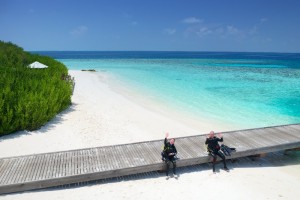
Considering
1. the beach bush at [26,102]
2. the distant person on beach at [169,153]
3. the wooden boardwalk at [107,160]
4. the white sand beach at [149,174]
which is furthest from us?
the beach bush at [26,102]

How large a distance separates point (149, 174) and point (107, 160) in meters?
1.70

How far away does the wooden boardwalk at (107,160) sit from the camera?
8609 millimetres

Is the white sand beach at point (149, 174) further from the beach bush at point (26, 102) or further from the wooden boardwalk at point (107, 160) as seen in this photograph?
the beach bush at point (26, 102)

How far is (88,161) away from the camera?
9.81 meters

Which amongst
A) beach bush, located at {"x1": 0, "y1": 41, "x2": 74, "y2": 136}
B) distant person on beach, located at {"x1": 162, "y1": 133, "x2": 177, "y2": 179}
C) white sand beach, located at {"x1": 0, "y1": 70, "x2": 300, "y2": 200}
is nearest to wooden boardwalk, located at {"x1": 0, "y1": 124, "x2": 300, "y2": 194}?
distant person on beach, located at {"x1": 162, "y1": 133, "x2": 177, "y2": 179}

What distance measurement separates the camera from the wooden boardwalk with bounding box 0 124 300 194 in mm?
8609

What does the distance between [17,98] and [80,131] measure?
3498mm

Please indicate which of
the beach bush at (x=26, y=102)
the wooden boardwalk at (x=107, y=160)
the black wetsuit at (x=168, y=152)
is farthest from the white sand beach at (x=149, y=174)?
the black wetsuit at (x=168, y=152)

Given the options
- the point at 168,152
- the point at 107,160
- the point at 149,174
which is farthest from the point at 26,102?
the point at 168,152

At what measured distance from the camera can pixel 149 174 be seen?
33.0ft

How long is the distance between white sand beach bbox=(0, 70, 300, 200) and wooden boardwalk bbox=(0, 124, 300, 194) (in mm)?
377

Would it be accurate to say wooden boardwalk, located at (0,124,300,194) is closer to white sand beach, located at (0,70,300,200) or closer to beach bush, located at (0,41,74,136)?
white sand beach, located at (0,70,300,200)

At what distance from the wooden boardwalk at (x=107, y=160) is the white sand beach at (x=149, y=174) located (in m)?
0.38

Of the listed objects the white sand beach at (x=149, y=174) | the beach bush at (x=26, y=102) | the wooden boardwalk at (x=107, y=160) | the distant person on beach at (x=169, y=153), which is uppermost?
the beach bush at (x=26, y=102)
